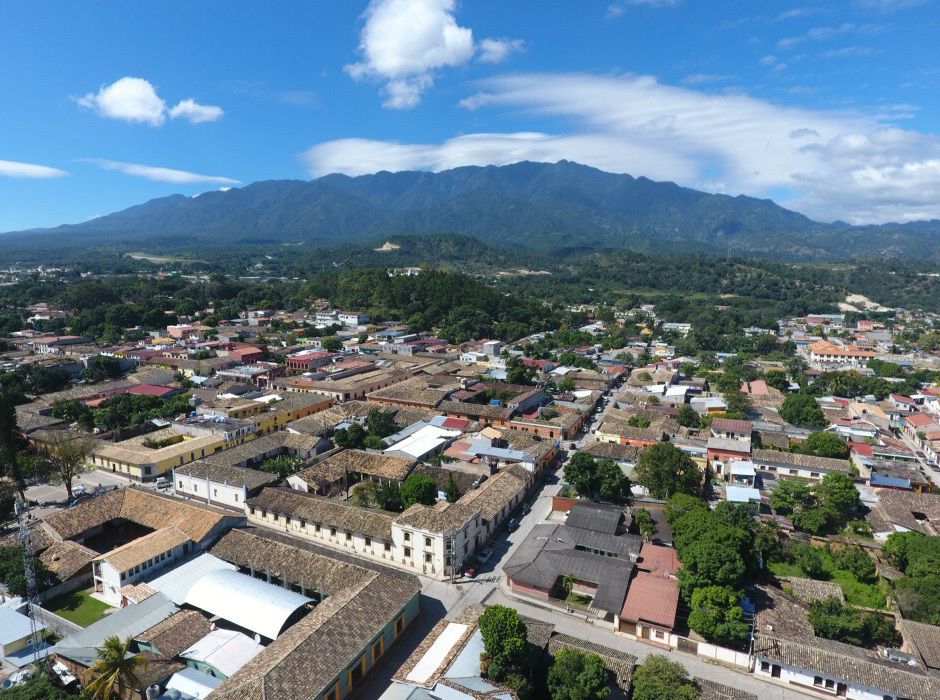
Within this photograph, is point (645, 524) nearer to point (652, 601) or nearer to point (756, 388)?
point (652, 601)

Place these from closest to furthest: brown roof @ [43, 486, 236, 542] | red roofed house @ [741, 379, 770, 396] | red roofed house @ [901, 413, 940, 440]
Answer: brown roof @ [43, 486, 236, 542], red roofed house @ [901, 413, 940, 440], red roofed house @ [741, 379, 770, 396]

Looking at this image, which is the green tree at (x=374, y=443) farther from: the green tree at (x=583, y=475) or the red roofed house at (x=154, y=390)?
the red roofed house at (x=154, y=390)

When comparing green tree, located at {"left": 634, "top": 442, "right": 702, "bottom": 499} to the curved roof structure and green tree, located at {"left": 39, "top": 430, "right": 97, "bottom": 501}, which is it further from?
green tree, located at {"left": 39, "top": 430, "right": 97, "bottom": 501}

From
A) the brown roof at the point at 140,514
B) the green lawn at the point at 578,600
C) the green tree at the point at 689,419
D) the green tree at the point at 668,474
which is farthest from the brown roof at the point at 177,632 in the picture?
the green tree at the point at 689,419

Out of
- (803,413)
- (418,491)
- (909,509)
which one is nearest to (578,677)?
(418,491)

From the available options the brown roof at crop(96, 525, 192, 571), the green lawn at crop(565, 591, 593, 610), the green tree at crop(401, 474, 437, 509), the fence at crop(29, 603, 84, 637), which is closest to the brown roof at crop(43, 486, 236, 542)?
the brown roof at crop(96, 525, 192, 571)

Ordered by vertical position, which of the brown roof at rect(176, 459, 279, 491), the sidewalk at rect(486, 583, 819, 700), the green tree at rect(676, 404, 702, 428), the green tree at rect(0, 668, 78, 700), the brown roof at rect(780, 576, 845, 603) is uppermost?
the green tree at rect(0, 668, 78, 700)
